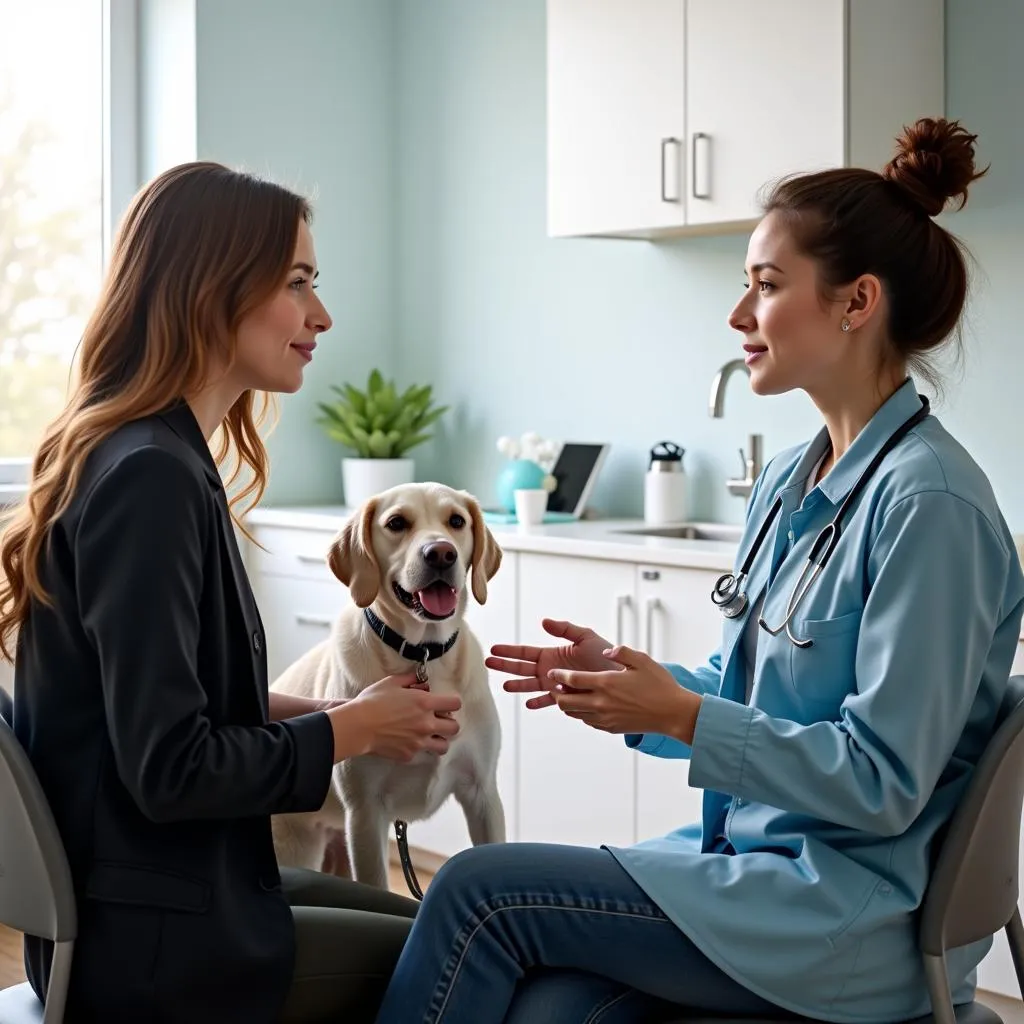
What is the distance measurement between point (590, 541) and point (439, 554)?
115cm

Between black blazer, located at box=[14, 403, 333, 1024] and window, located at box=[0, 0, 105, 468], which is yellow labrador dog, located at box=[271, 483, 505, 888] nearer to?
black blazer, located at box=[14, 403, 333, 1024]

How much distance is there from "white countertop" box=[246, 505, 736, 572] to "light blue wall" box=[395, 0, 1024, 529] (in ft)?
1.21

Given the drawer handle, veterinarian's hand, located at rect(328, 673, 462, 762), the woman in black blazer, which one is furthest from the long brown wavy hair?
the drawer handle

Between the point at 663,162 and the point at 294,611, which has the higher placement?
the point at 663,162

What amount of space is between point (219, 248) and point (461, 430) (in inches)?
115

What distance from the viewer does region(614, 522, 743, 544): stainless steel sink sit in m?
3.49

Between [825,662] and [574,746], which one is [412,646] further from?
[574,746]

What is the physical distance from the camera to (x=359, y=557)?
208 cm

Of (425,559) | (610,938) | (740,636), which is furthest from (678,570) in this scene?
(610,938)

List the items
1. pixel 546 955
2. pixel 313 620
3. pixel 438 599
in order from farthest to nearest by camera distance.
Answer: pixel 313 620 < pixel 438 599 < pixel 546 955

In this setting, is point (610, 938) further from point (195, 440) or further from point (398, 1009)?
point (195, 440)

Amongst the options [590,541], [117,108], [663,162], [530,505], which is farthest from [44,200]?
[590,541]

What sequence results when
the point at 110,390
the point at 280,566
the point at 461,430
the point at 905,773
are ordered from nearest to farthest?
1. the point at 905,773
2. the point at 110,390
3. the point at 280,566
4. the point at 461,430

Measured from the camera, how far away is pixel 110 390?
1403mm
